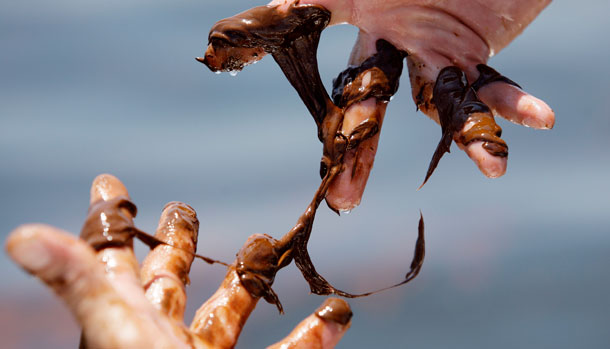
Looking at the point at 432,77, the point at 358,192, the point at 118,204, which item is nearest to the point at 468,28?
the point at 432,77

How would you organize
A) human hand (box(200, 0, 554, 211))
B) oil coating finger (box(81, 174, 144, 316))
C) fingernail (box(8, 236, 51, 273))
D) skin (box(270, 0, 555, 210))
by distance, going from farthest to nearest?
skin (box(270, 0, 555, 210)), human hand (box(200, 0, 554, 211)), oil coating finger (box(81, 174, 144, 316)), fingernail (box(8, 236, 51, 273))

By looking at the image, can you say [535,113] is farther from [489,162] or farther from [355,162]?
[355,162]

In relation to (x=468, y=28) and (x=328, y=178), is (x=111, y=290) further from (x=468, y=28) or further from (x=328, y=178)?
(x=468, y=28)

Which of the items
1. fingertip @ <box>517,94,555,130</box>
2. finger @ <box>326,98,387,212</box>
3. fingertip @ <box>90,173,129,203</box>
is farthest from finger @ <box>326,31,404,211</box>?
fingertip @ <box>90,173,129,203</box>

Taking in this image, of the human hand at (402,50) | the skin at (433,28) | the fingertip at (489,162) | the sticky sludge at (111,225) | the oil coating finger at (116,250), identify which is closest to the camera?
the oil coating finger at (116,250)

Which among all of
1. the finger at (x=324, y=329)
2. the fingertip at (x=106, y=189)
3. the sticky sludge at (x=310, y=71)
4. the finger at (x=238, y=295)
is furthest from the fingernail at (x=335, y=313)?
the fingertip at (x=106, y=189)

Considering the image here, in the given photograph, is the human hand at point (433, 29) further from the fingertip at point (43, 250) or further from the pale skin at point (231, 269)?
the fingertip at point (43, 250)

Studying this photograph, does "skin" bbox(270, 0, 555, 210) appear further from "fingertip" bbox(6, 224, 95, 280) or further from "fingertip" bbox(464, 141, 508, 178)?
"fingertip" bbox(6, 224, 95, 280)
